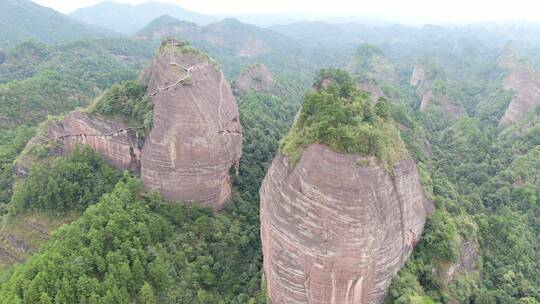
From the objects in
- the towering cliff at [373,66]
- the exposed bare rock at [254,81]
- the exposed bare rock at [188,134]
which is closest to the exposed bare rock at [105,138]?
the exposed bare rock at [188,134]

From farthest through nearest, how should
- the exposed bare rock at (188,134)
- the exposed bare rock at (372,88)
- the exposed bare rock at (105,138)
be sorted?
the exposed bare rock at (372,88), the exposed bare rock at (105,138), the exposed bare rock at (188,134)

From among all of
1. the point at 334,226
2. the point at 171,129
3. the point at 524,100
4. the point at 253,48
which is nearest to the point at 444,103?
the point at 524,100

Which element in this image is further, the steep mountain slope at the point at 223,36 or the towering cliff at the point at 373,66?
the steep mountain slope at the point at 223,36

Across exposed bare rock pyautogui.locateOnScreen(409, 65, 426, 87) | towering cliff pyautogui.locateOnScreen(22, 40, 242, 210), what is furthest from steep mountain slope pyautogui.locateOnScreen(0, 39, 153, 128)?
exposed bare rock pyautogui.locateOnScreen(409, 65, 426, 87)

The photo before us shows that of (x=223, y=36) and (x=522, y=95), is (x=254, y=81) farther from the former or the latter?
(x=223, y=36)

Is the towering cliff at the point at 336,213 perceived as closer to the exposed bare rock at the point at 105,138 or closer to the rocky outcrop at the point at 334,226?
the rocky outcrop at the point at 334,226

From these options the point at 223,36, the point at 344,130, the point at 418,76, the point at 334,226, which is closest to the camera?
the point at 334,226
